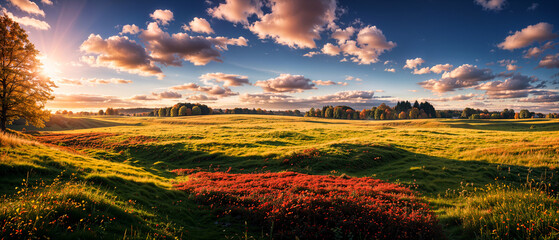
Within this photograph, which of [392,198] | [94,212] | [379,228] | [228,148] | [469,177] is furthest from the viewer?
[228,148]

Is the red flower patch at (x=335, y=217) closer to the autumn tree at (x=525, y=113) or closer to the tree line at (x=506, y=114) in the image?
the tree line at (x=506, y=114)

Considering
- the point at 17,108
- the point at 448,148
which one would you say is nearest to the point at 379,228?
the point at 448,148

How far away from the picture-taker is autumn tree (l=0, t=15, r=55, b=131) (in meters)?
23.0

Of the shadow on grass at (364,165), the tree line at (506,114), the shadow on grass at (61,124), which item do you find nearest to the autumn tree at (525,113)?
the tree line at (506,114)

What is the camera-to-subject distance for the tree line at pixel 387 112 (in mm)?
150125

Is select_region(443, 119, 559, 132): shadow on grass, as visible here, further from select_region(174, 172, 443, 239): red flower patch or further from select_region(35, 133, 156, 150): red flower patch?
select_region(35, 133, 156, 150): red flower patch

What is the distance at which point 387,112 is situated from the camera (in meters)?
151

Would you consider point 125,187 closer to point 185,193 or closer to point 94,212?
point 185,193

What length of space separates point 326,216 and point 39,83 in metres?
36.3

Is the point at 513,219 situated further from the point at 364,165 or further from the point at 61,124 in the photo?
the point at 61,124

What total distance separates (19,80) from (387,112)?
553 feet

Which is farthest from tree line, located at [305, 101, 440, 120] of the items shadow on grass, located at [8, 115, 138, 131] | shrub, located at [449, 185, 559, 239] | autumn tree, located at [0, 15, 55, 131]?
autumn tree, located at [0, 15, 55, 131]

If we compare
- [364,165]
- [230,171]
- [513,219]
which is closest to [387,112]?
[364,165]

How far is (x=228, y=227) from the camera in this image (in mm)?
9523
